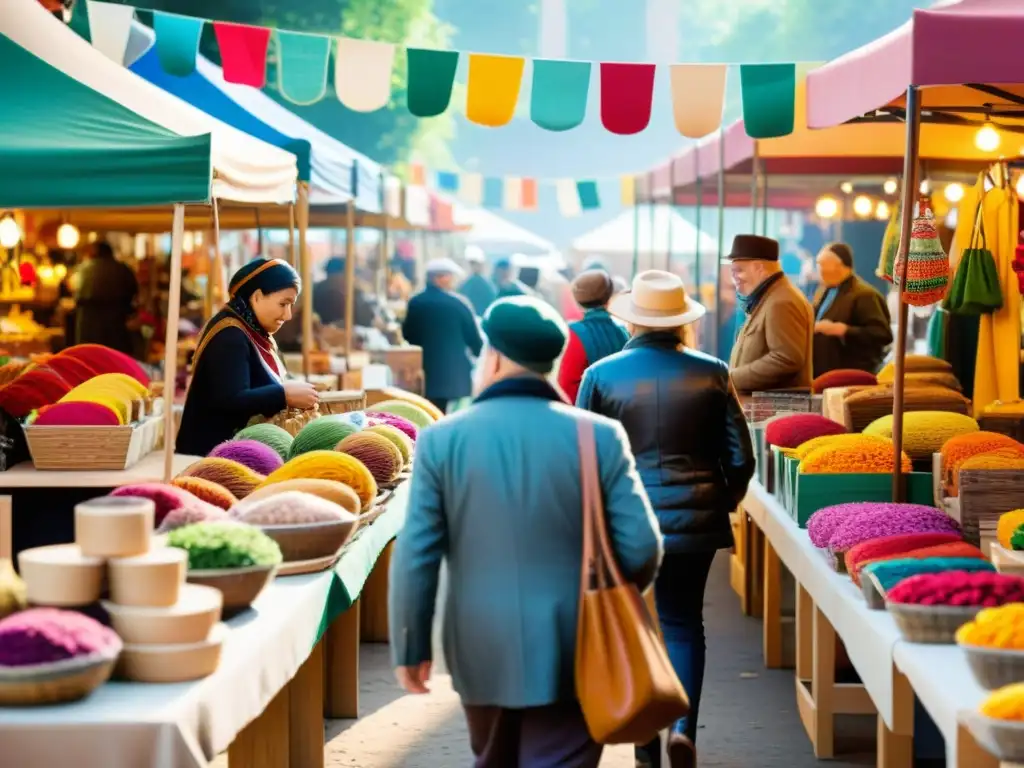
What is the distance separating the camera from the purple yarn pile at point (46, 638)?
3494 mm

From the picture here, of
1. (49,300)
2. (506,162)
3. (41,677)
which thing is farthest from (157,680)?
(506,162)

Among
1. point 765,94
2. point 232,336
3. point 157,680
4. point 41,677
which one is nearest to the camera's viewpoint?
point 41,677

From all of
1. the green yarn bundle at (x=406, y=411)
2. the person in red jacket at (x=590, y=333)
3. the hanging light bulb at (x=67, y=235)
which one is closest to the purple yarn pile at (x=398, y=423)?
the green yarn bundle at (x=406, y=411)

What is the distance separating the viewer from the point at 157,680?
3725 mm

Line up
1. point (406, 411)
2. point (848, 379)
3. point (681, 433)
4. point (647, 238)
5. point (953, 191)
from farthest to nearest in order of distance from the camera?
1. point (647, 238)
2. point (953, 191)
3. point (848, 379)
4. point (406, 411)
5. point (681, 433)

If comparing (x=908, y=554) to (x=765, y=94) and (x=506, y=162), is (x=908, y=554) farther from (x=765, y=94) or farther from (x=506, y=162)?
(x=506, y=162)

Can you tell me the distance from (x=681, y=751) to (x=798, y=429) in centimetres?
223

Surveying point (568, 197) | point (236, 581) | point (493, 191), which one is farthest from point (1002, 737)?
point (493, 191)

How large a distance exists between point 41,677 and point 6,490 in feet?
13.1

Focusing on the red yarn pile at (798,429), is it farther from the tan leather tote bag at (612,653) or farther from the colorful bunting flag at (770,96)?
the tan leather tote bag at (612,653)

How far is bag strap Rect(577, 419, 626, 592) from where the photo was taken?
3830mm

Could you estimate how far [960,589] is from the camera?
4.35 meters

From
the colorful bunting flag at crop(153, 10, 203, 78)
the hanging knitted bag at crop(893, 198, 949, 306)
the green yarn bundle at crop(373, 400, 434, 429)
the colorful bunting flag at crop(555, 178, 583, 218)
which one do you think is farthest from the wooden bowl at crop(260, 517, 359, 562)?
the colorful bunting flag at crop(555, 178, 583, 218)

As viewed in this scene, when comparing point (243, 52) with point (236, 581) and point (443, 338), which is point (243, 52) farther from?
point (236, 581)
